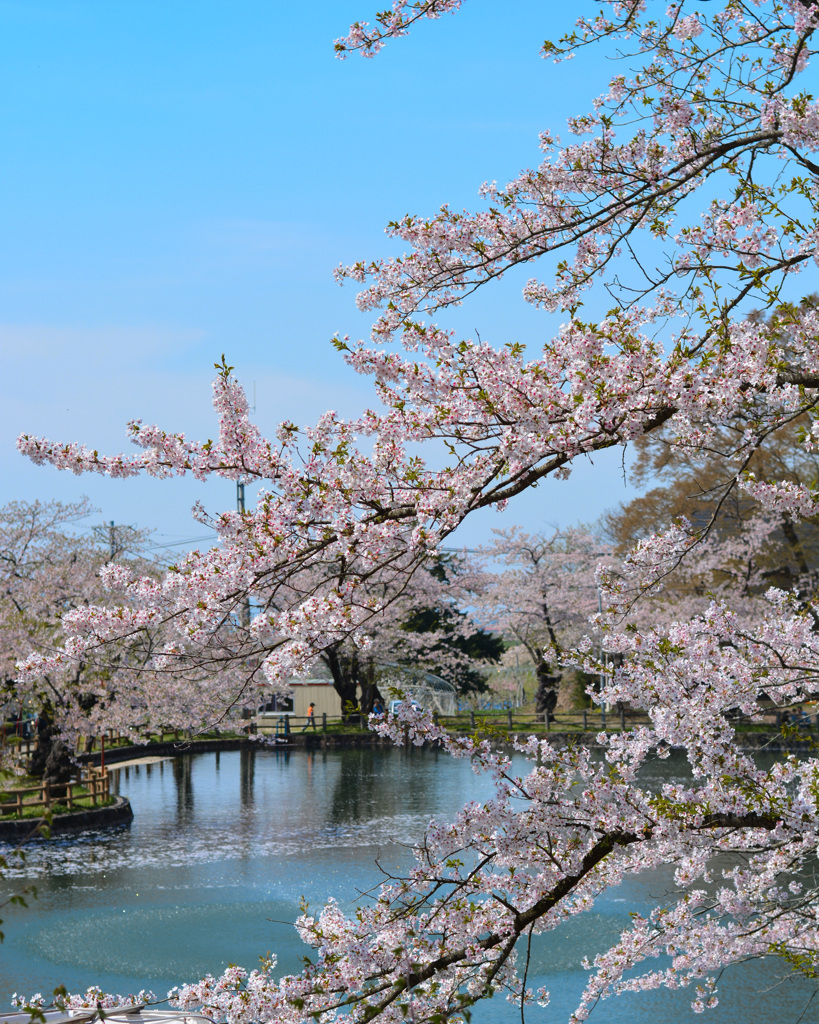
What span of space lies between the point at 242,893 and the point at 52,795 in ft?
21.7

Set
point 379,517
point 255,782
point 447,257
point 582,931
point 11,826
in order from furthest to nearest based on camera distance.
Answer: point 255,782 → point 11,826 → point 582,931 → point 447,257 → point 379,517

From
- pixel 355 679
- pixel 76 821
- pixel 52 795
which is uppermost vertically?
pixel 355 679

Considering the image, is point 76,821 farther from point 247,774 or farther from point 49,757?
point 247,774

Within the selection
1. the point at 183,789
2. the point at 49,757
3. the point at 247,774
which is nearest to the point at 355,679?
the point at 247,774

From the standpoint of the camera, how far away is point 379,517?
13.9 ft

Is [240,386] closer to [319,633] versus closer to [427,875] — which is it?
[319,633]

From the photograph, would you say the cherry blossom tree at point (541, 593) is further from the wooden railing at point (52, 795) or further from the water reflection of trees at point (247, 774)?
the wooden railing at point (52, 795)

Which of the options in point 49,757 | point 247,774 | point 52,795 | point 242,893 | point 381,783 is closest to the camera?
point 242,893

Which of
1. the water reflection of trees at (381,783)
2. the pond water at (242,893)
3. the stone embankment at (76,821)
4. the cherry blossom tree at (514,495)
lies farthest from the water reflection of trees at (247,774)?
the cherry blossom tree at (514,495)

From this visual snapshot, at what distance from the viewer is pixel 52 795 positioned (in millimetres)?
19391

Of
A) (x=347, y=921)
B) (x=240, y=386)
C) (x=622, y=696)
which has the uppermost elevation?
(x=240, y=386)

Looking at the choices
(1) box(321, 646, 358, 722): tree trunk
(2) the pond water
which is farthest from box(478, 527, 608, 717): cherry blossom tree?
(2) the pond water

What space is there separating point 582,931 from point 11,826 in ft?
34.1

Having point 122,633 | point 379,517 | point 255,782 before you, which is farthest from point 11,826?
point 379,517
